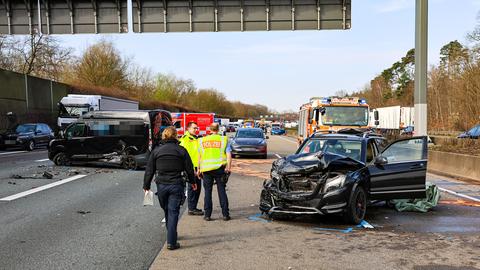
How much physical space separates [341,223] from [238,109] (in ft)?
594

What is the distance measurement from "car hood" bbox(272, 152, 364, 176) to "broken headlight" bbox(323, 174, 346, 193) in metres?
0.20

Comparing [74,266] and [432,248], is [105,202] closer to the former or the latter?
[74,266]

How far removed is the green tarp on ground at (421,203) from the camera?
963cm

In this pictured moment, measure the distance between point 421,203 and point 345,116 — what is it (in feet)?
34.8

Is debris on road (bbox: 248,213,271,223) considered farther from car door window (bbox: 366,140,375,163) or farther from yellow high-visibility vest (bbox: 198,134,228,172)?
car door window (bbox: 366,140,375,163)

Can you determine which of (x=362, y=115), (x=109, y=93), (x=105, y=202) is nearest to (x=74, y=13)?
(x=362, y=115)

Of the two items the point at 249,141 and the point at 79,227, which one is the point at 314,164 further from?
the point at 249,141

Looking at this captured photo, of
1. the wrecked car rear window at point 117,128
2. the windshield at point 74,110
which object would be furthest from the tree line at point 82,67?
the wrecked car rear window at point 117,128

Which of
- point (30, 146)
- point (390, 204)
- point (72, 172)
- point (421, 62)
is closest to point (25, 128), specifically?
point (30, 146)

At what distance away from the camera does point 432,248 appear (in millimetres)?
6527

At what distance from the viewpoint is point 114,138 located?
55.4 ft

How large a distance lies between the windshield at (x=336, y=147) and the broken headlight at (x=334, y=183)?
4.52 feet

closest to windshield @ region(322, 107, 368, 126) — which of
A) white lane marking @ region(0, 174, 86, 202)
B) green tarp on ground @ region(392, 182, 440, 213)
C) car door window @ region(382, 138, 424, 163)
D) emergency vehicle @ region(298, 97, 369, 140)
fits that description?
emergency vehicle @ region(298, 97, 369, 140)

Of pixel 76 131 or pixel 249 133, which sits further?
pixel 249 133
